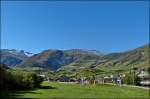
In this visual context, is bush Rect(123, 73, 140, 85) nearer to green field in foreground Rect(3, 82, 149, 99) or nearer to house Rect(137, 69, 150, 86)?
house Rect(137, 69, 150, 86)

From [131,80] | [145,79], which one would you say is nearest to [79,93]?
[145,79]

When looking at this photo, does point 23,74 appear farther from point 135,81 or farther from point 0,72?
point 135,81

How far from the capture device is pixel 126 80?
11862cm

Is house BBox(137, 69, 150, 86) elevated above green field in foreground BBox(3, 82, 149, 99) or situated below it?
above

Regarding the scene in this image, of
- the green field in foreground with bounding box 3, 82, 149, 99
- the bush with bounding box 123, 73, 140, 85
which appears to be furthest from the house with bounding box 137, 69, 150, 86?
the green field in foreground with bounding box 3, 82, 149, 99

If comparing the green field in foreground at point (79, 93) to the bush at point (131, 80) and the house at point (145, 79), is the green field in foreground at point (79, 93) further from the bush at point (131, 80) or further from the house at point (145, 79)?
the bush at point (131, 80)

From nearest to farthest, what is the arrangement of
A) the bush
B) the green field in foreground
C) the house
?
the green field in foreground < the house < the bush

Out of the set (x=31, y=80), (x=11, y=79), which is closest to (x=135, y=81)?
(x=31, y=80)

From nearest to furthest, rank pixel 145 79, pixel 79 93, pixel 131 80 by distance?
1. pixel 79 93
2. pixel 145 79
3. pixel 131 80

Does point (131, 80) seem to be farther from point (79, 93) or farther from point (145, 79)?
point (79, 93)

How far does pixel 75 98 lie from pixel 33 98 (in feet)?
12.2

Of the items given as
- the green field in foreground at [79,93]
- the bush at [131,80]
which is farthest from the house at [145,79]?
the green field in foreground at [79,93]

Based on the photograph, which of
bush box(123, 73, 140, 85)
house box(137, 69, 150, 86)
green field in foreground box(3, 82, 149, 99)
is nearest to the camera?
green field in foreground box(3, 82, 149, 99)

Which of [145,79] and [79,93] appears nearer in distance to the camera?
[79,93]
